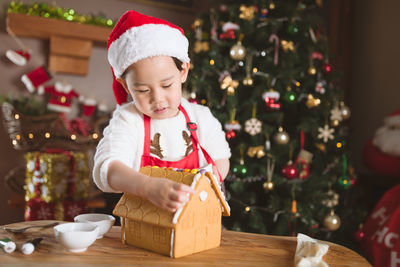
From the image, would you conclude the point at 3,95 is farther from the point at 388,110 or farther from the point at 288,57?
the point at 388,110

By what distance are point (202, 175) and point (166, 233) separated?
0.16m

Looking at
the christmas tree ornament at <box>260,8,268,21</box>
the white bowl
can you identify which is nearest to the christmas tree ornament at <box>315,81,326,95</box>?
the christmas tree ornament at <box>260,8,268,21</box>

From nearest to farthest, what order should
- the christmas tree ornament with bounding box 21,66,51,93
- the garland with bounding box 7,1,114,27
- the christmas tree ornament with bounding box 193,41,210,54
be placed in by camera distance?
the christmas tree ornament with bounding box 193,41,210,54
the garland with bounding box 7,1,114,27
the christmas tree ornament with bounding box 21,66,51,93

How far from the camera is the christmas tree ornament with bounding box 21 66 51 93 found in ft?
8.53

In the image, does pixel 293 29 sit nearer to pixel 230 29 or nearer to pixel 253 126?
pixel 230 29

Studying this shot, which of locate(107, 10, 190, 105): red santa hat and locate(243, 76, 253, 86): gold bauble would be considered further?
locate(243, 76, 253, 86): gold bauble

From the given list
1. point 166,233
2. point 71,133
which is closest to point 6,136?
point 71,133

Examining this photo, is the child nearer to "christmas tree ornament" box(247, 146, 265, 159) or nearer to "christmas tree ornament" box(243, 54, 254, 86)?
"christmas tree ornament" box(247, 146, 265, 159)

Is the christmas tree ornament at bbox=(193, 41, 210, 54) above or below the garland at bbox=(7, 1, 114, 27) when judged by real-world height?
below

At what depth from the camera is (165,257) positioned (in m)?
0.85

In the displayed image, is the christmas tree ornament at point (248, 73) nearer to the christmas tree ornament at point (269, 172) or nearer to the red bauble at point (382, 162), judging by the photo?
the christmas tree ornament at point (269, 172)

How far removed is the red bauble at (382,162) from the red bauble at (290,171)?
633mm

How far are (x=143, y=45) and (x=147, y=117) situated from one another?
0.21 meters

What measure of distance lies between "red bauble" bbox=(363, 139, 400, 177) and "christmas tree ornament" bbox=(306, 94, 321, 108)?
58cm
